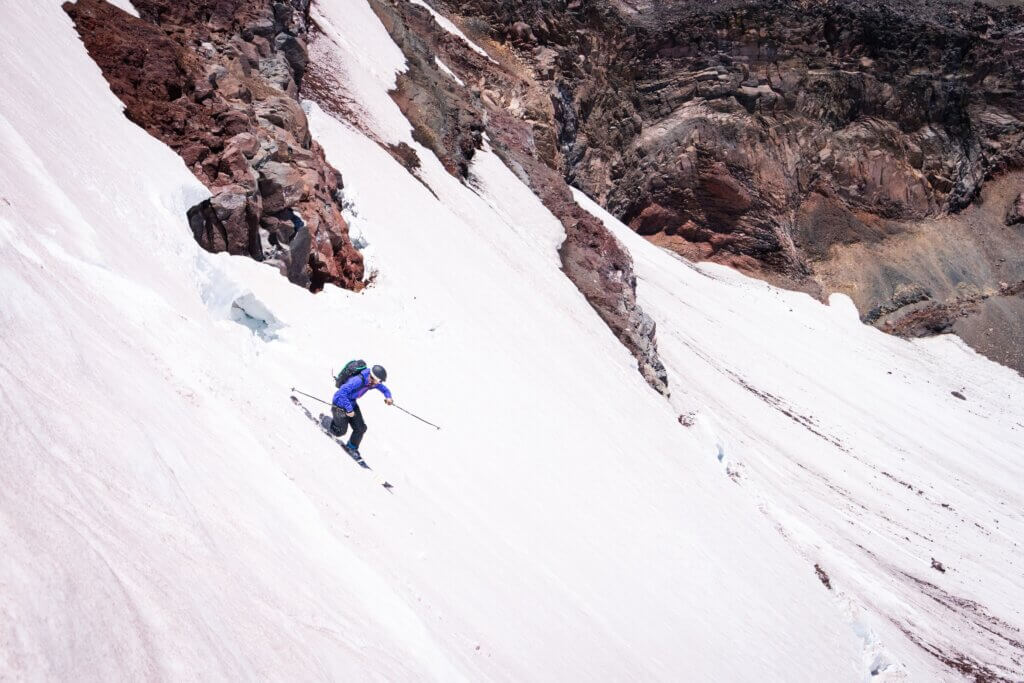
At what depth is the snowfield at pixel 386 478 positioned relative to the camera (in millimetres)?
3719

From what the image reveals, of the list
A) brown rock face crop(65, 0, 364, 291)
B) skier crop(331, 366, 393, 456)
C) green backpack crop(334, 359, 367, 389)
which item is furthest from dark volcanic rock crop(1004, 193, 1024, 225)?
skier crop(331, 366, 393, 456)

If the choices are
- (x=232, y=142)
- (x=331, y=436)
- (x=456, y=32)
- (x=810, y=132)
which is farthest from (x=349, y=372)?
(x=810, y=132)

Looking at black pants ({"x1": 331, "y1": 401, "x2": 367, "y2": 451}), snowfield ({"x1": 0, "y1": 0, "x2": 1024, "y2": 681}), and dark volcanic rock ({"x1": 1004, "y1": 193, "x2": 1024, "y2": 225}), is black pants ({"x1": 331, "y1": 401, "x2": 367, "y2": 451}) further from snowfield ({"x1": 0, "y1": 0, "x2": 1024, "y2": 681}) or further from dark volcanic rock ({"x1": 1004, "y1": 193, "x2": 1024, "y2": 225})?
dark volcanic rock ({"x1": 1004, "y1": 193, "x2": 1024, "y2": 225})

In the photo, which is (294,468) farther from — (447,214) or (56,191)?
(447,214)

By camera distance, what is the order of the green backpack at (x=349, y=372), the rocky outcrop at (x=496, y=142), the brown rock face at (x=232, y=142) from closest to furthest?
the green backpack at (x=349, y=372)
the brown rock face at (x=232, y=142)
the rocky outcrop at (x=496, y=142)

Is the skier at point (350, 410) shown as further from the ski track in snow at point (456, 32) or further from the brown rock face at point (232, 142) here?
the ski track in snow at point (456, 32)

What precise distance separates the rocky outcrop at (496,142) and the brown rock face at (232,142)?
5785 millimetres

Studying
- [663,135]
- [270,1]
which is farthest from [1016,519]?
[663,135]

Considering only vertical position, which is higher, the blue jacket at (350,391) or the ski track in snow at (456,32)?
the ski track in snow at (456,32)

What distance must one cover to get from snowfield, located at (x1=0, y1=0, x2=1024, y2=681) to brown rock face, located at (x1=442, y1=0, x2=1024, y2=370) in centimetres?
3167

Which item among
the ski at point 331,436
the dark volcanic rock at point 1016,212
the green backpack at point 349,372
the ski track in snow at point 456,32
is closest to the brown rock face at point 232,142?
the green backpack at point 349,372

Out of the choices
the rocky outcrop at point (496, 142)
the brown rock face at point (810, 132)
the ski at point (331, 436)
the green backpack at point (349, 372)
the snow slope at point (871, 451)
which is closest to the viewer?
the ski at point (331, 436)

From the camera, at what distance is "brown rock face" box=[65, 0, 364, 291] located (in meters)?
10.9

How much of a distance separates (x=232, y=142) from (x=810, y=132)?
5575 cm
